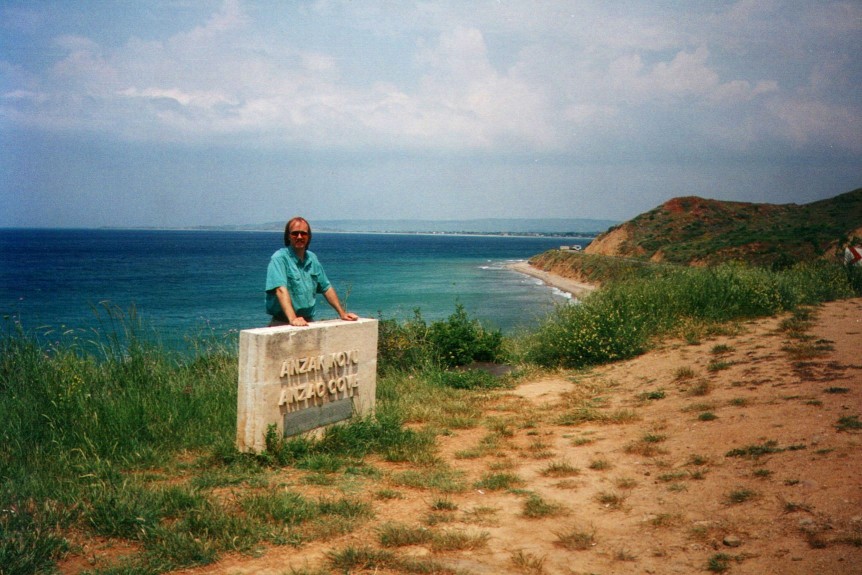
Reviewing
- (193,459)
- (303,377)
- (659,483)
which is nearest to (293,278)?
(303,377)

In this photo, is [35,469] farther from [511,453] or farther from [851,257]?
[851,257]

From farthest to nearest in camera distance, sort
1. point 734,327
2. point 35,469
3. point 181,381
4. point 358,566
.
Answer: point 734,327
point 181,381
point 35,469
point 358,566

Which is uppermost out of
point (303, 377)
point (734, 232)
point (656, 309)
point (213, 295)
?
point (734, 232)

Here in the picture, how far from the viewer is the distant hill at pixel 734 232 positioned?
117 ft

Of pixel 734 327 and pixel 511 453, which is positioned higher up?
pixel 734 327

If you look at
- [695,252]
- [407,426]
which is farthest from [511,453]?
[695,252]

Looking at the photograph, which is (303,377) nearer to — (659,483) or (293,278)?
(293,278)

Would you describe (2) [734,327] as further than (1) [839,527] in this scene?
Yes

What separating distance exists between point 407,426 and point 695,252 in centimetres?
3897

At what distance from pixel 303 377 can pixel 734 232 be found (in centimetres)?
4942

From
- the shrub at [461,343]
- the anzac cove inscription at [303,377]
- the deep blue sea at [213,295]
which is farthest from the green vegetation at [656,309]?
the deep blue sea at [213,295]

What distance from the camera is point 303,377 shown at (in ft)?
18.5

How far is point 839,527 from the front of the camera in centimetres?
361

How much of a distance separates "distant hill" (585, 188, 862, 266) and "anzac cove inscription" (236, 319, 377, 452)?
24.7m
